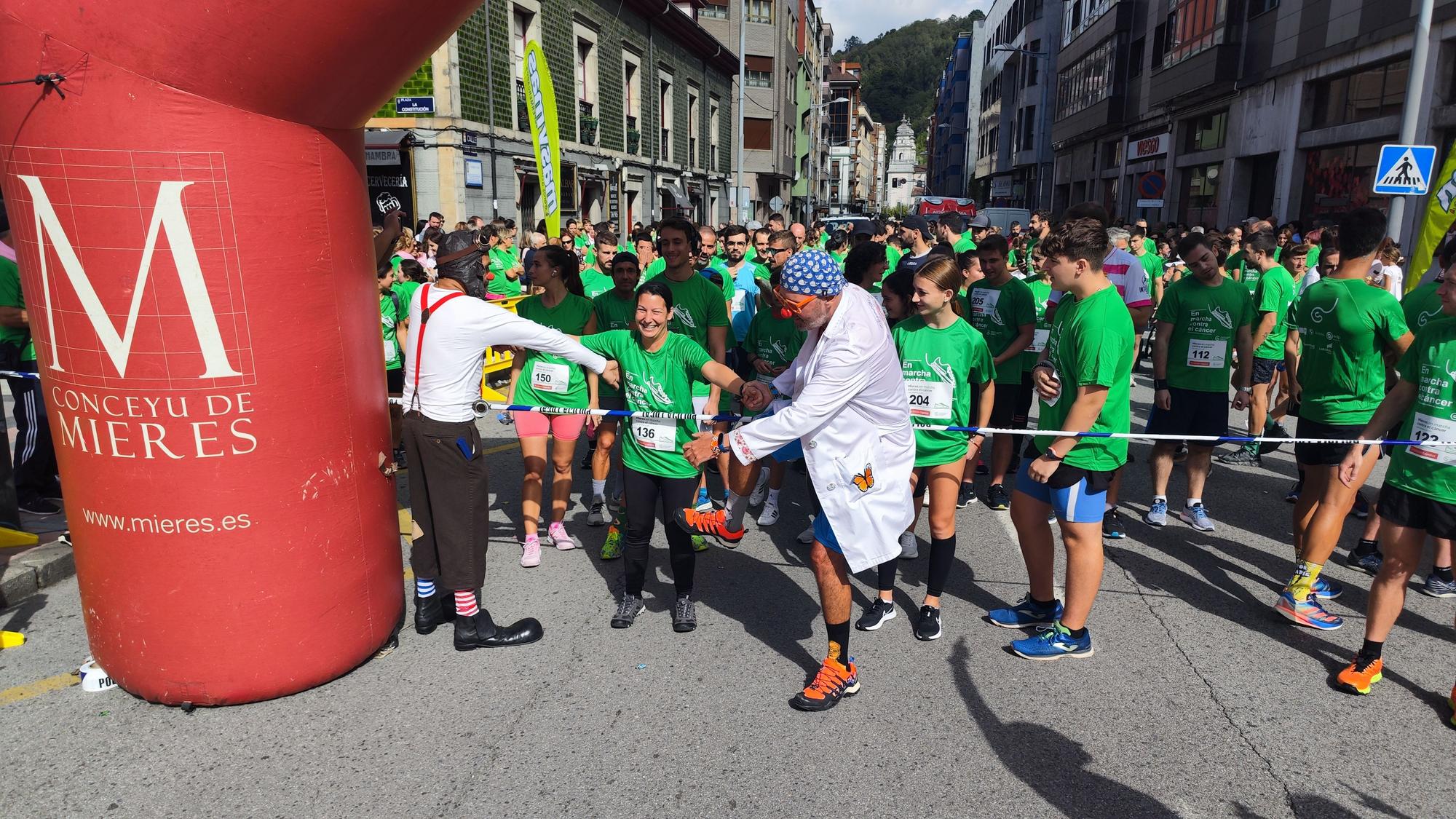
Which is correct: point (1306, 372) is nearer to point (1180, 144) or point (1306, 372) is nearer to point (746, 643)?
point (746, 643)

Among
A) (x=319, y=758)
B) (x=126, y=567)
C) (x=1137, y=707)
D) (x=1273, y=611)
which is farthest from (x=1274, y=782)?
(x=126, y=567)

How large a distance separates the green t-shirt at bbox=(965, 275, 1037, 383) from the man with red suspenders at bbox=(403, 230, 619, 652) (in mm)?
3390

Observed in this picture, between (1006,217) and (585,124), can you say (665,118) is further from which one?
(1006,217)

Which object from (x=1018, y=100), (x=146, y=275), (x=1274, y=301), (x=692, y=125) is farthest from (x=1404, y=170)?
(x=1018, y=100)

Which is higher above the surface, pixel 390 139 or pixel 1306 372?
pixel 390 139

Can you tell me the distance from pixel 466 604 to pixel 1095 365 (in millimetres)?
3029

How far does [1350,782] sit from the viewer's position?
3.19m

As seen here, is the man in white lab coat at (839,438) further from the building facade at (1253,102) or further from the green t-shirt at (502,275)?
the building facade at (1253,102)

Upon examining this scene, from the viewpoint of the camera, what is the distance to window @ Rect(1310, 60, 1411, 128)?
52.4 ft

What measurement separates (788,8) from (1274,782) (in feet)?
178

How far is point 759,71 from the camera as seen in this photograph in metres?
48.7

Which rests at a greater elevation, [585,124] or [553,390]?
[585,124]

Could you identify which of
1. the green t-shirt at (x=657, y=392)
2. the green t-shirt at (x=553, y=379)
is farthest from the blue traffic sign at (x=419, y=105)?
the green t-shirt at (x=657, y=392)

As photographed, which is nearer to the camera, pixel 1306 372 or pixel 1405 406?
pixel 1405 406
